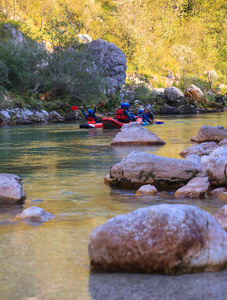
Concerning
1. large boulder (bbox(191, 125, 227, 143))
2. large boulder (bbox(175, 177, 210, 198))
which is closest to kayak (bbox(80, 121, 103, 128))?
large boulder (bbox(191, 125, 227, 143))

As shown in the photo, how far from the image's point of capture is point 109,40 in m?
40.9

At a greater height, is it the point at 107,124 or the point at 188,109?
the point at 188,109

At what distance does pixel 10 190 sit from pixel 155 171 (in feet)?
7.13

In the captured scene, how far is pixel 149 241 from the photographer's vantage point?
8.99 feet

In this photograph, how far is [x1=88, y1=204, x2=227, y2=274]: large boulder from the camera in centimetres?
273

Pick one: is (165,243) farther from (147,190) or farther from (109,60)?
(109,60)

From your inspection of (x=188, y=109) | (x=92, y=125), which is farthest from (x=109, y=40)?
(x=92, y=125)

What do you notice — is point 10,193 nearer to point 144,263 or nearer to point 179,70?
point 144,263

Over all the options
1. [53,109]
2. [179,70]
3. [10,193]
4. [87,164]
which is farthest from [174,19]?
[10,193]

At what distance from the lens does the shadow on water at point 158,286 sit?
2.49 metres

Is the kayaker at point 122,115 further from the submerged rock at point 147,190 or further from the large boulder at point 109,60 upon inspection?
the large boulder at point 109,60

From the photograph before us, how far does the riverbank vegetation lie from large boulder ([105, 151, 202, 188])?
670 inches

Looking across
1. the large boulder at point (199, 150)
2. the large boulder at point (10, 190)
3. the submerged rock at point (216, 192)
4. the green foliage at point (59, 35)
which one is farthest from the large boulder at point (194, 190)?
the green foliage at point (59, 35)

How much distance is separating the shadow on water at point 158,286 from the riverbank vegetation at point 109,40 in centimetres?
2017
